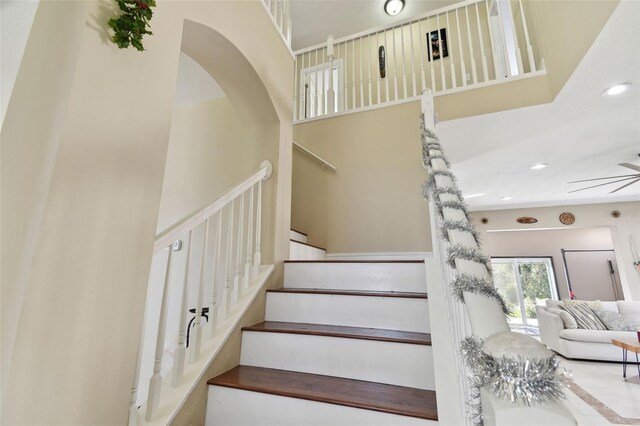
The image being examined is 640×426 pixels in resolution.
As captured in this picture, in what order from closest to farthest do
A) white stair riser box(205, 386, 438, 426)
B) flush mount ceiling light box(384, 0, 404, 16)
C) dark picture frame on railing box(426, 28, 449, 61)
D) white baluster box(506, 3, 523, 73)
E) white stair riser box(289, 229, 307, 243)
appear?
white stair riser box(205, 386, 438, 426)
white baluster box(506, 3, 523, 73)
white stair riser box(289, 229, 307, 243)
dark picture frame on railing box(426, 28, 449, 61)
flush mount ceiling light box(384, 0, 404, 16)

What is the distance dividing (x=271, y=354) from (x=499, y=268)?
7976mm

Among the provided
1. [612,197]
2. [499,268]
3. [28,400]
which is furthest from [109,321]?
[499,268]

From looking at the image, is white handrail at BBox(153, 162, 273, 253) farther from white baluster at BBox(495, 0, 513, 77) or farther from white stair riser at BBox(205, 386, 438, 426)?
white baluster at BBox(495, 0, 513, 77)

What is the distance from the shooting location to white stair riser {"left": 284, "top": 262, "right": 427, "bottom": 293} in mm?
1936

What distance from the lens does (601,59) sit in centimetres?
183

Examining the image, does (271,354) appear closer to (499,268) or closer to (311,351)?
(311,351)

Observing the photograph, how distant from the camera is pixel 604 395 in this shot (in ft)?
10.5

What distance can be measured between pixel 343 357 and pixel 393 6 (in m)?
4.91

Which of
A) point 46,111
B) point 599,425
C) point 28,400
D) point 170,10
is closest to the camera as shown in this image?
point 28,400

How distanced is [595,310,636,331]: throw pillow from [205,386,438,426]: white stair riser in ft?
18.0

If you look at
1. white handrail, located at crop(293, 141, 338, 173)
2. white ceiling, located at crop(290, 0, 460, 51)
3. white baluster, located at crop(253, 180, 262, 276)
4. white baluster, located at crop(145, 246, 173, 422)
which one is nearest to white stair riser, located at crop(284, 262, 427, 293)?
white baluster, located at crop(253, 180, 262, 276)

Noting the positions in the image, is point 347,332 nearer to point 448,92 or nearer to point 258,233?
point 258,233

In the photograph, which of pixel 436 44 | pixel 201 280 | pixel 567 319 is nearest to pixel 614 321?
pixel 567 319

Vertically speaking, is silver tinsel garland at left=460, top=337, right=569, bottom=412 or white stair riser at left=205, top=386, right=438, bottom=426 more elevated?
silver tinsel garland at left=460, top=337, right=569, bottom=412
